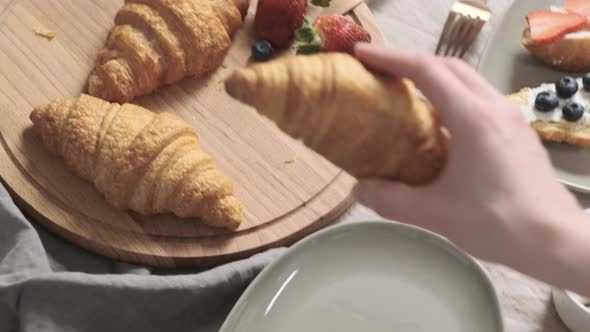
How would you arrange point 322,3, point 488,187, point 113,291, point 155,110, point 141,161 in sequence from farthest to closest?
point 322,3 < point 155,110 < point 141,161 < point 113,291 < point 488,187

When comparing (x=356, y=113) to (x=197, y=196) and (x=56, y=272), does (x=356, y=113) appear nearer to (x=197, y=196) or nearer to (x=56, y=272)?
(x=197, y=196)

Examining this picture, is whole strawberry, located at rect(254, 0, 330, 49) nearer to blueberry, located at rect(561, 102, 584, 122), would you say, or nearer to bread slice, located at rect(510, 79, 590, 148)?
bread slice, located at rect(510, 79, 590, 148)

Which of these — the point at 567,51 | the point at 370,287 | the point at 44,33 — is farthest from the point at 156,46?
the point at 567,51

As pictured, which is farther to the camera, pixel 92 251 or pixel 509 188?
pixel 92 251

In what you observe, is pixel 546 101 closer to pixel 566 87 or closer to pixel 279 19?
pixel 566 87

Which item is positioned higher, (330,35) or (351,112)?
(351,112)

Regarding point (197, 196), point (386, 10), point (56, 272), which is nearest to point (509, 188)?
point (197, 196)

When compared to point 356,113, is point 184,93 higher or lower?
lower
